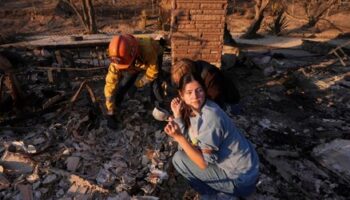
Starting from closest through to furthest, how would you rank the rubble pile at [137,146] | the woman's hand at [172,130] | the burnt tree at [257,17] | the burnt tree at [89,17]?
the woman's hand at [172,130]
the rubble pile at [137,146]
the burnt tree at [257,17]
the burnt tree at [89,17]

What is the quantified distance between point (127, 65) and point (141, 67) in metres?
0.52

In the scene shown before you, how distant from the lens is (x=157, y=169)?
4.21 m

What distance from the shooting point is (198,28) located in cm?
613

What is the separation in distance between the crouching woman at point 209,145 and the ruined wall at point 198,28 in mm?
3337

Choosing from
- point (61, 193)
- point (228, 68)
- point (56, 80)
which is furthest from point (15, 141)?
point (228, 68)

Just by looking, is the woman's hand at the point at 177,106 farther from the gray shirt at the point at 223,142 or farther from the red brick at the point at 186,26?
the red brick at the point at 186,26

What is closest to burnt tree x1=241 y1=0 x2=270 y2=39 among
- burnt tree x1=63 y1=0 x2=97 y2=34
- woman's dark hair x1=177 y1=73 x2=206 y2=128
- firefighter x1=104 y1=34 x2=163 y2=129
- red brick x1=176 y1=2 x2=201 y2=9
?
burnt tree x1=63 y1=0 x2=97 y2=34

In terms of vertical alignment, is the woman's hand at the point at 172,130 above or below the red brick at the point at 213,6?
below

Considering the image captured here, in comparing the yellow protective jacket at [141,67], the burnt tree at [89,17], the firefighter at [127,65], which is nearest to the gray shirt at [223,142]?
the firefighter at [127,65]

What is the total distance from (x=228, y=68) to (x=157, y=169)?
4372mm

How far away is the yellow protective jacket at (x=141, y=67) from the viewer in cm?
470

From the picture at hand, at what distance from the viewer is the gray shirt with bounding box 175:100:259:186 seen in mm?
2758

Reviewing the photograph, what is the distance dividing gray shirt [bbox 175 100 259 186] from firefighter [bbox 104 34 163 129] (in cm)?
182

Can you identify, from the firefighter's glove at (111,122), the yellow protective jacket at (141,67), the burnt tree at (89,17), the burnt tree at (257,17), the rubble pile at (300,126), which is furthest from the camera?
the burnt tree at (89,17)
